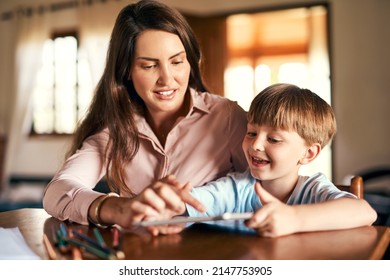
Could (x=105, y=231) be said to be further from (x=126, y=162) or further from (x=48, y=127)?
(x=48, y=127)

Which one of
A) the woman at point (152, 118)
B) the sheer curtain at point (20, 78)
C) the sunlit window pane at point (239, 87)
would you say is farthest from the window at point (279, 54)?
the sheer curtain at point (20, 78)

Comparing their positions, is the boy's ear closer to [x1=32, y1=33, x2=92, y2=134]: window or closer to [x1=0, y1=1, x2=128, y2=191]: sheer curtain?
[x1=32, y1=33, x2=92, y2=134]: window

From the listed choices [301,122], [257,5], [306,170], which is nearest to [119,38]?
[301,122]

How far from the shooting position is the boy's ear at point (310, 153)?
2.32ft

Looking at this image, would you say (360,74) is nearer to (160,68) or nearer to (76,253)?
(160,68)

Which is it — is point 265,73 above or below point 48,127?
above

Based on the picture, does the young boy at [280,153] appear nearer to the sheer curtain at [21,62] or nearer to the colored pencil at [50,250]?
the colored pencil at [50,250]

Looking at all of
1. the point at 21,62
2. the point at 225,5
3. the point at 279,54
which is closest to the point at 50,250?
the point at 279,54

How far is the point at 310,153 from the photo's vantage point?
2.34ft

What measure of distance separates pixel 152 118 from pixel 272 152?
10.6 inches

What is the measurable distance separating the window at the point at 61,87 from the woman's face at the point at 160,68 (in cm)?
125

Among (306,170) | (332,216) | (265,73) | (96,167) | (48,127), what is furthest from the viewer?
(48,127)

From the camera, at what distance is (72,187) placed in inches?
27.0

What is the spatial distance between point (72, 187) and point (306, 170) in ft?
2.26
